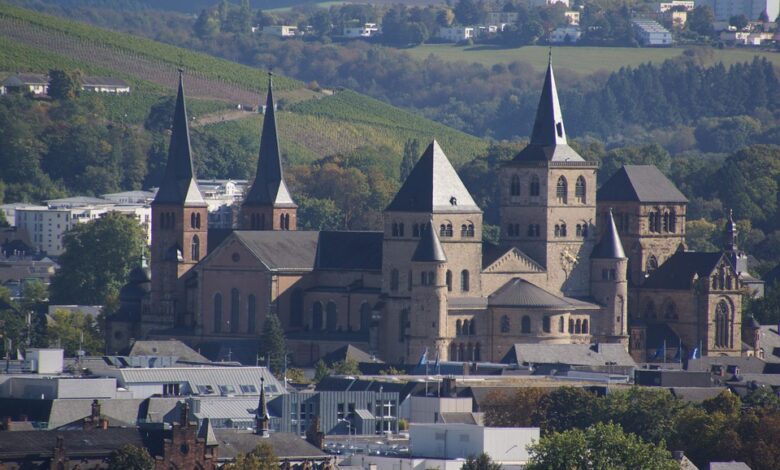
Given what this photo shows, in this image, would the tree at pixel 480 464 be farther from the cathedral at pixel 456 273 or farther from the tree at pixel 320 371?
the cathedral at pixel 456 273

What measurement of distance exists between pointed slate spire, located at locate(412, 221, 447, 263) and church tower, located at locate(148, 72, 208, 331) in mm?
17355

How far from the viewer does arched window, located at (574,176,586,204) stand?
163m

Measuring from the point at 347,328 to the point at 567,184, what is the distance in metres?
12.3

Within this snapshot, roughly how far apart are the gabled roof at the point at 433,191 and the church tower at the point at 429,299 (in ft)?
9.13

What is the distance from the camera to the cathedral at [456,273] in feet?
516

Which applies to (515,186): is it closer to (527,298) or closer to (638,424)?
(527,298)

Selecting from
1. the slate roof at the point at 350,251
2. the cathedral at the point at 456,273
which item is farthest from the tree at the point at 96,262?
the slate roof at the point at 350,251

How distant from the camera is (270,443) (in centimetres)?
→ 10819

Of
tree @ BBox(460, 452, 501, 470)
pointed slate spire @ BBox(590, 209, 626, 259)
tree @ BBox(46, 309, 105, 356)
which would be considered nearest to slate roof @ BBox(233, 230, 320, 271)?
tree @ BBox(46, 309, 105, 356)

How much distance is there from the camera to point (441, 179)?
→ 520ft

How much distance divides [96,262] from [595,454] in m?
95.7

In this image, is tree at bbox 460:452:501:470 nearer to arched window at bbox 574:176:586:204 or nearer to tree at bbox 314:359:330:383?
tree at bbox 314:359:330:383

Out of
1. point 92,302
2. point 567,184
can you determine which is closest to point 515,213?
point 567,184

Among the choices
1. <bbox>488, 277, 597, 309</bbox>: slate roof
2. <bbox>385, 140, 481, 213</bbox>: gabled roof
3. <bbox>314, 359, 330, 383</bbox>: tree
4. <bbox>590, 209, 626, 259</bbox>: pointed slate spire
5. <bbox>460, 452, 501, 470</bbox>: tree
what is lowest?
<bbox>460, 452, 501, 470</bbox>: tree
